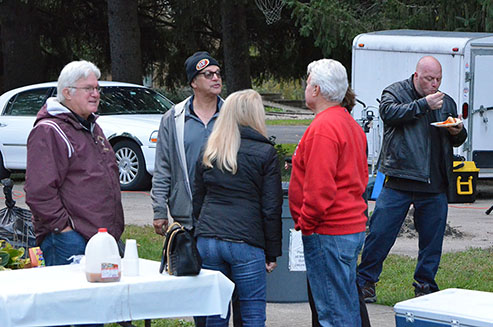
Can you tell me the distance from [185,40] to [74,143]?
52.2 ft

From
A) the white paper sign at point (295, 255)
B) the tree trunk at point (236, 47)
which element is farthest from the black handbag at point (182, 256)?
the tree trunk at point (236, 47)

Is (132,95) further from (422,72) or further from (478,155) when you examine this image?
(422,72)

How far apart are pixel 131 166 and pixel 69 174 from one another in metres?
8.71

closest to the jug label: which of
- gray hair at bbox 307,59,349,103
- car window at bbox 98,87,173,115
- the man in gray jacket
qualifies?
the man in gray jacket

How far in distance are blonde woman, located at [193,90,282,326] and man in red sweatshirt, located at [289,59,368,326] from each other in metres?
0.18

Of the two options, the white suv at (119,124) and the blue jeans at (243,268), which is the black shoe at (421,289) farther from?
the white suv at (119,124)

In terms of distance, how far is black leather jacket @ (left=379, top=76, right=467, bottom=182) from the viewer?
661cm

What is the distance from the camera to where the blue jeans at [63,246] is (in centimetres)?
493

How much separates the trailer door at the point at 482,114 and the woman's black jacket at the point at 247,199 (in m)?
9.14

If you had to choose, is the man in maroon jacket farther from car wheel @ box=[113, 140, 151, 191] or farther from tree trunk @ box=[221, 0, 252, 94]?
tree trunk @ box=[221, 0, 252, 94]

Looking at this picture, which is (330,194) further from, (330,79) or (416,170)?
(416,170)

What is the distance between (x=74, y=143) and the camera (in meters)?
4.94

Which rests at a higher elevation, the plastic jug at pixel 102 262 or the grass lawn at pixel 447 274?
the plastic jug at pixel 102 262

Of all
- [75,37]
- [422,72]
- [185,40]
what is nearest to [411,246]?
[422,72]
